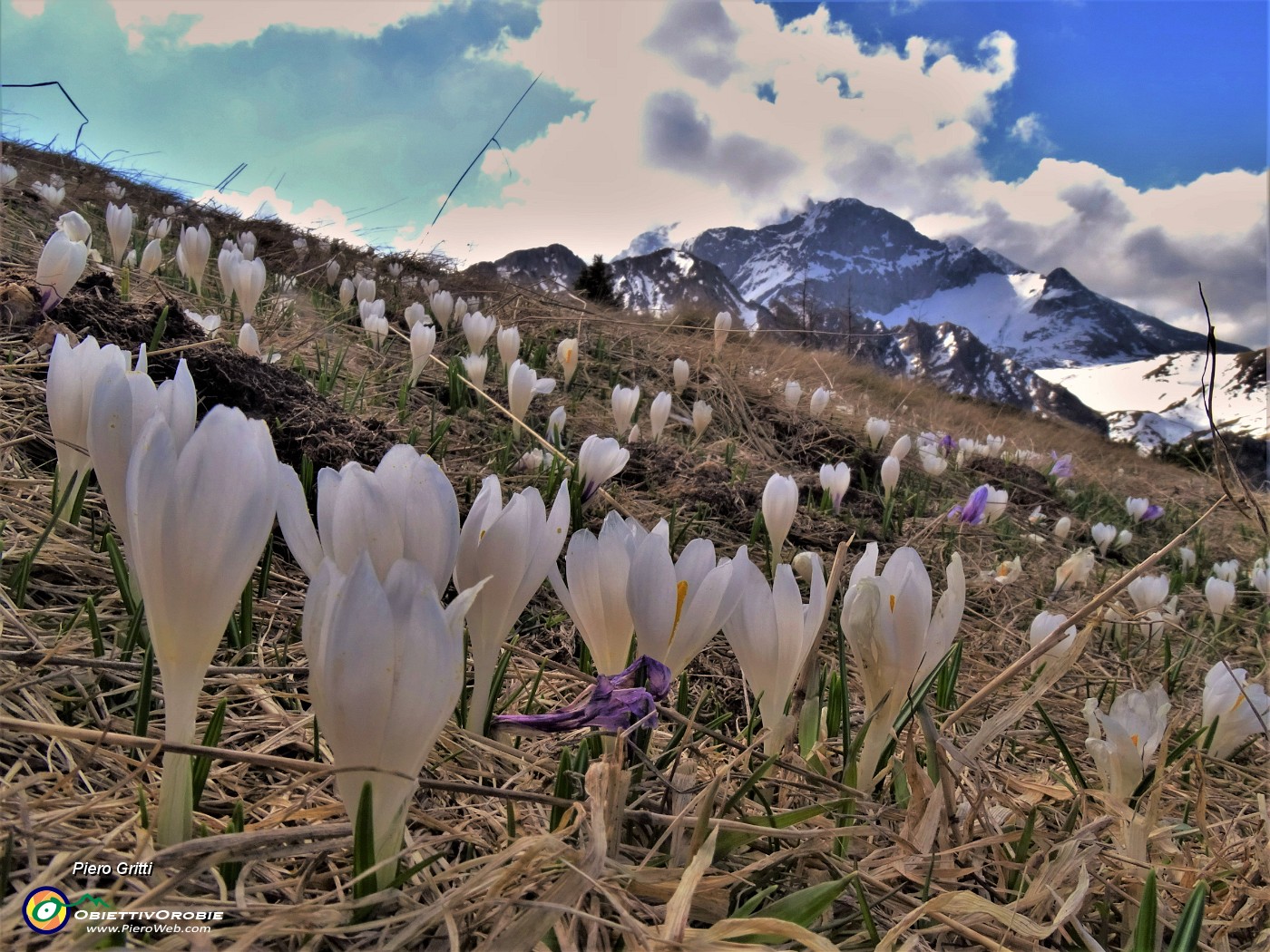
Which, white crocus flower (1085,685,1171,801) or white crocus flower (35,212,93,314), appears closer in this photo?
white crocus flower (1085,685,1171,801)

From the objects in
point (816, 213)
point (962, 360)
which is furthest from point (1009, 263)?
point (962, 360)

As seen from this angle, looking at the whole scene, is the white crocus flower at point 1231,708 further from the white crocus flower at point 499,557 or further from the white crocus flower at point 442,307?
the white crocus flower at point 442,307

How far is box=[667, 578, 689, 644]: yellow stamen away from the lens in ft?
3.25

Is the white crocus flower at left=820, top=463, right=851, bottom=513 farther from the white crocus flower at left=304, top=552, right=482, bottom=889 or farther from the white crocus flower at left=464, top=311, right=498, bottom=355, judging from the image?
the white crocus flower at left=304, top=552, right=482, bottom=889

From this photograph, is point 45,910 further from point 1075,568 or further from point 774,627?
point 1075,568

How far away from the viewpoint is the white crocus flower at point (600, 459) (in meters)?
2.15

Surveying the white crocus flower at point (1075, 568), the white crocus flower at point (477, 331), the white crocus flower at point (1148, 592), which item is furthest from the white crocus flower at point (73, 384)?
the white crocus flower at point (1148, 592)

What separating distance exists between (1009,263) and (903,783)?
204 m

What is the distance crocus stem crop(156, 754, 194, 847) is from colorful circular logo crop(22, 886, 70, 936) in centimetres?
8

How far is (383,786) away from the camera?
0.64 meters

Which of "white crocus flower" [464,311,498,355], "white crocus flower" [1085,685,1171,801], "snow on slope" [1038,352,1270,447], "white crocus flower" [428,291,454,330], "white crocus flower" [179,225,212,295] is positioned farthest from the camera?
"snow on slope" [1038,352,1270,447]

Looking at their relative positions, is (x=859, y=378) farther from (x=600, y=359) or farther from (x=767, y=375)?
(x=600, y=359)

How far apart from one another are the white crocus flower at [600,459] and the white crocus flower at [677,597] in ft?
3.69

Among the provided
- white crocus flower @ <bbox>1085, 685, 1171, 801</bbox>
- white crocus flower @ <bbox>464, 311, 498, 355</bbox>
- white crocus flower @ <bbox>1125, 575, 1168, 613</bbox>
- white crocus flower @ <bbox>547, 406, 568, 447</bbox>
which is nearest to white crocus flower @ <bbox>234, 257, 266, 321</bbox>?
white crocus flower @ <bbox>464, 311, 498, 355</bbox>
